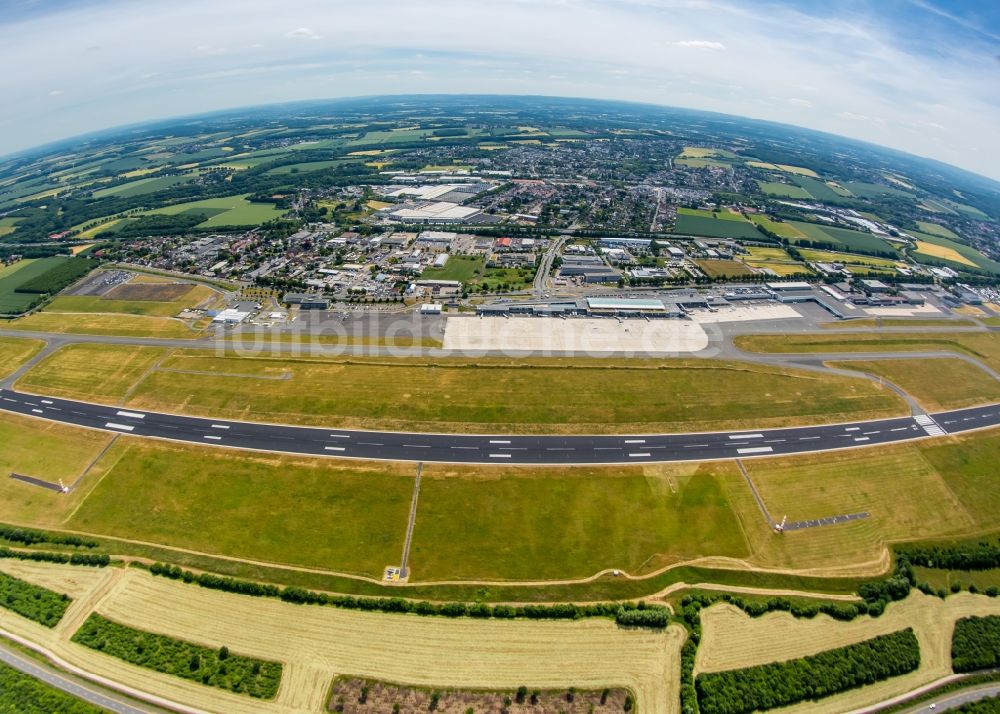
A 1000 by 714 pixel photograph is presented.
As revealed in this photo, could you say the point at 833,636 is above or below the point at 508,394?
below

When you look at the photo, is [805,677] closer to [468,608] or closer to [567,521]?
[567,521]

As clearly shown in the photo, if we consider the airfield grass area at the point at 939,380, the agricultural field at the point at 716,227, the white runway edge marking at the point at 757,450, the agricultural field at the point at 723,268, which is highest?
the agricultural field at the point at 716,227

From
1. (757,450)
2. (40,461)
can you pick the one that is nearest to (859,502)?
(757,450)

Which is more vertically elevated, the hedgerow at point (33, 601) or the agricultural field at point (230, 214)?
the agricultural field at point (230, 214)

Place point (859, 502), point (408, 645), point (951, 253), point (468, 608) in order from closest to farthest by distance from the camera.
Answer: point (408, 645), point (468, 608), point (859, 502), point (951, 253)

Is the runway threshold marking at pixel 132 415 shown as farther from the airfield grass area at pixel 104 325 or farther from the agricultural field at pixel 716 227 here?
the agricultural field at pixel 716 227

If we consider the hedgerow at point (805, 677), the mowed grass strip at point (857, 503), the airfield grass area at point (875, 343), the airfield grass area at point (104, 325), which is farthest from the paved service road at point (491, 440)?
the airfield grass area at point (104, 325)

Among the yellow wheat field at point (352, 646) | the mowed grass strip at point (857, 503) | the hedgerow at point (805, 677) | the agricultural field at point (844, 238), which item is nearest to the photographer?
the hedgerow at point (805, 677)

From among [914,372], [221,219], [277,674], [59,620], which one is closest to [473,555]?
[277,674]

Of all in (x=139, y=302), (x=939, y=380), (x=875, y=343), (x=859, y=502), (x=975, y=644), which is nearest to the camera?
(x=975, y=644)
